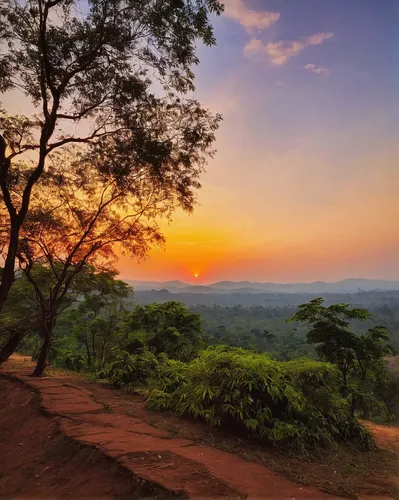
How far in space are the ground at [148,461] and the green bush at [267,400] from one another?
305mm

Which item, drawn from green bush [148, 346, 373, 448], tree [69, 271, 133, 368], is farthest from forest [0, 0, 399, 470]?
tree [69, 271, 133, 368]

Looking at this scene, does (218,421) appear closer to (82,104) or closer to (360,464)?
(360,464)

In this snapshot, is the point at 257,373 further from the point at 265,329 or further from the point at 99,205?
the point at 265,329

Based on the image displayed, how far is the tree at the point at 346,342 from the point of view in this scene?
8688mm

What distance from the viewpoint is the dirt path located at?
3438mm

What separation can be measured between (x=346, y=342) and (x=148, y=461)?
690 cm

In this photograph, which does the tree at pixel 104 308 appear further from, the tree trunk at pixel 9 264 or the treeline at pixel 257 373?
the tree trunk at pixel 9 264

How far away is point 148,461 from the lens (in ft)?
12.8

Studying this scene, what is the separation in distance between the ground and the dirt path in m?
0.01

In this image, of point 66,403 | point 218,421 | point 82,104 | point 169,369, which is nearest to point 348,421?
point 218,421

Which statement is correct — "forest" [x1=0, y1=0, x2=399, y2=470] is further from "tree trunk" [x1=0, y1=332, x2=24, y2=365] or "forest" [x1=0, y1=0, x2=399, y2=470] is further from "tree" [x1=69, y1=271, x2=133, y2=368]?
"tree" [x1=69, y1=271, x2=133, y2=368]

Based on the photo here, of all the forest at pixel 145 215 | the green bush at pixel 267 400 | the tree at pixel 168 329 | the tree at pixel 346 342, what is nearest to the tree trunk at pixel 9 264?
the forest at pixel 145 215

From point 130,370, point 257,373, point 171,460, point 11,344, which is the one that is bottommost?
point 130,370

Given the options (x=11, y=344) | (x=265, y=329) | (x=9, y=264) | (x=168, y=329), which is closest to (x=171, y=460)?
(x=9, y=264)
